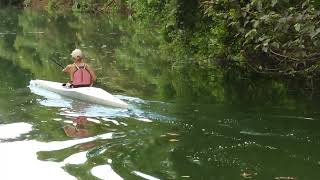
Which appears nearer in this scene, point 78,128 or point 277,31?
point 277,31

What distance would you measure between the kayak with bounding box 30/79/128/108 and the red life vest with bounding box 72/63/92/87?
0.24m

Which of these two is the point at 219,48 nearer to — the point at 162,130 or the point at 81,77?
the point at 81,77

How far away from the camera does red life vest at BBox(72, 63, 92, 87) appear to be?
14000mm

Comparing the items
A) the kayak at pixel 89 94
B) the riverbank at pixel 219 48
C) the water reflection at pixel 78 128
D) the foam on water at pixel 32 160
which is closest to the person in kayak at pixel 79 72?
the kayak at pixel 89 94

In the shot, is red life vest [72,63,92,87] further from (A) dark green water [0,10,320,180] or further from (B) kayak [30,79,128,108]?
(A) dark green water [0,10,320,180]

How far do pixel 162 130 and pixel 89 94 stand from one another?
2981 mm

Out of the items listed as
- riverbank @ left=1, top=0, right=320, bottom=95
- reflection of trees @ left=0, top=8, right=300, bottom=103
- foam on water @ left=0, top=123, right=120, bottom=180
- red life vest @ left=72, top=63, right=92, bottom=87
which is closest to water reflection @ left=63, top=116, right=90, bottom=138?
foam on water @ left=0, top=123, right=120, bottom=180

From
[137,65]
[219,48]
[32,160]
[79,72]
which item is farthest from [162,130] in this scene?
[137,65]

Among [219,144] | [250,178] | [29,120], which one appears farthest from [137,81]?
[250,178]

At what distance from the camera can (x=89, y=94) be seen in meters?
13.3

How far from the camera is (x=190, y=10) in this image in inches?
742

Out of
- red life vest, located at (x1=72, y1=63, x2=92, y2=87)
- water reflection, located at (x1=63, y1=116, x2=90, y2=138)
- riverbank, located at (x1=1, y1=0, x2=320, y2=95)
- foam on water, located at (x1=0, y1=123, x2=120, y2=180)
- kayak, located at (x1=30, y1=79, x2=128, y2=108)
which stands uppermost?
riverbank, located at (x1=1, y1=0, x2=320, y2=95)

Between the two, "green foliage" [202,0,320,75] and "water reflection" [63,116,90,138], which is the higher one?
"green foliage" [202,0,320,75]

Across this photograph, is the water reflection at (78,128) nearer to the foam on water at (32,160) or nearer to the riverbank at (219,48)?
the foam on water at (32,160)
